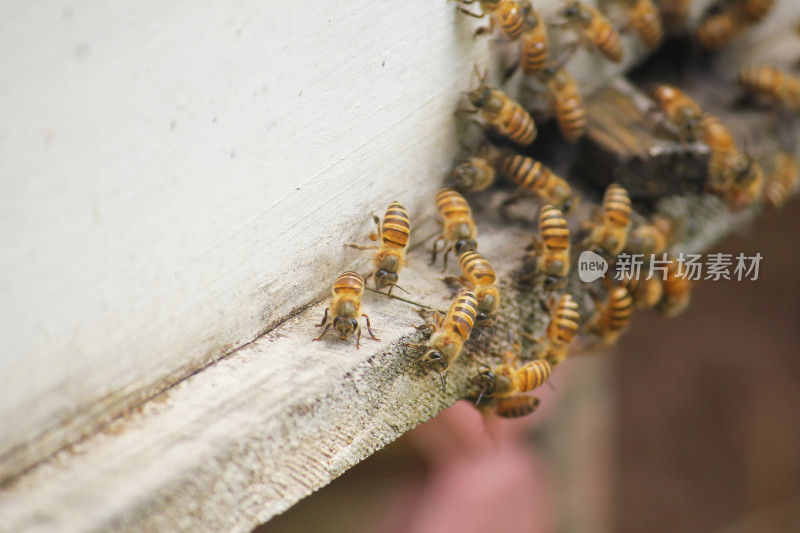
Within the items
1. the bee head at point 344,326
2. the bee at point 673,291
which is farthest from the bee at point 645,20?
the bee head at point 344,326

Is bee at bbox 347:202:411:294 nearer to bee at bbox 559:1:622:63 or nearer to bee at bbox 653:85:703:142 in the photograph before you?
bee at bbox 559:1:622:63

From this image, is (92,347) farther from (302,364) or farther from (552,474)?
(552,474)

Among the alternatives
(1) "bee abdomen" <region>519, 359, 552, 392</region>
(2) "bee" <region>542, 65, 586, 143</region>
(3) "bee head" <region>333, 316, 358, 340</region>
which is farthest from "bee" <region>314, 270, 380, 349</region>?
(2) "bee" <region>542, 65, 586, 143</region>

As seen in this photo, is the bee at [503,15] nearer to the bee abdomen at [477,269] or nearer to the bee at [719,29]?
the bee abdomen at [477,269]

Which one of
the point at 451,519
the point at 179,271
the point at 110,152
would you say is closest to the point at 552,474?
the point at 451,519

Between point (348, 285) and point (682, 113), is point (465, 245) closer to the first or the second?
point (348, 285)

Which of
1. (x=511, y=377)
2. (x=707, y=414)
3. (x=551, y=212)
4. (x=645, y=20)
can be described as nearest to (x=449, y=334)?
(x=511, y=377)
